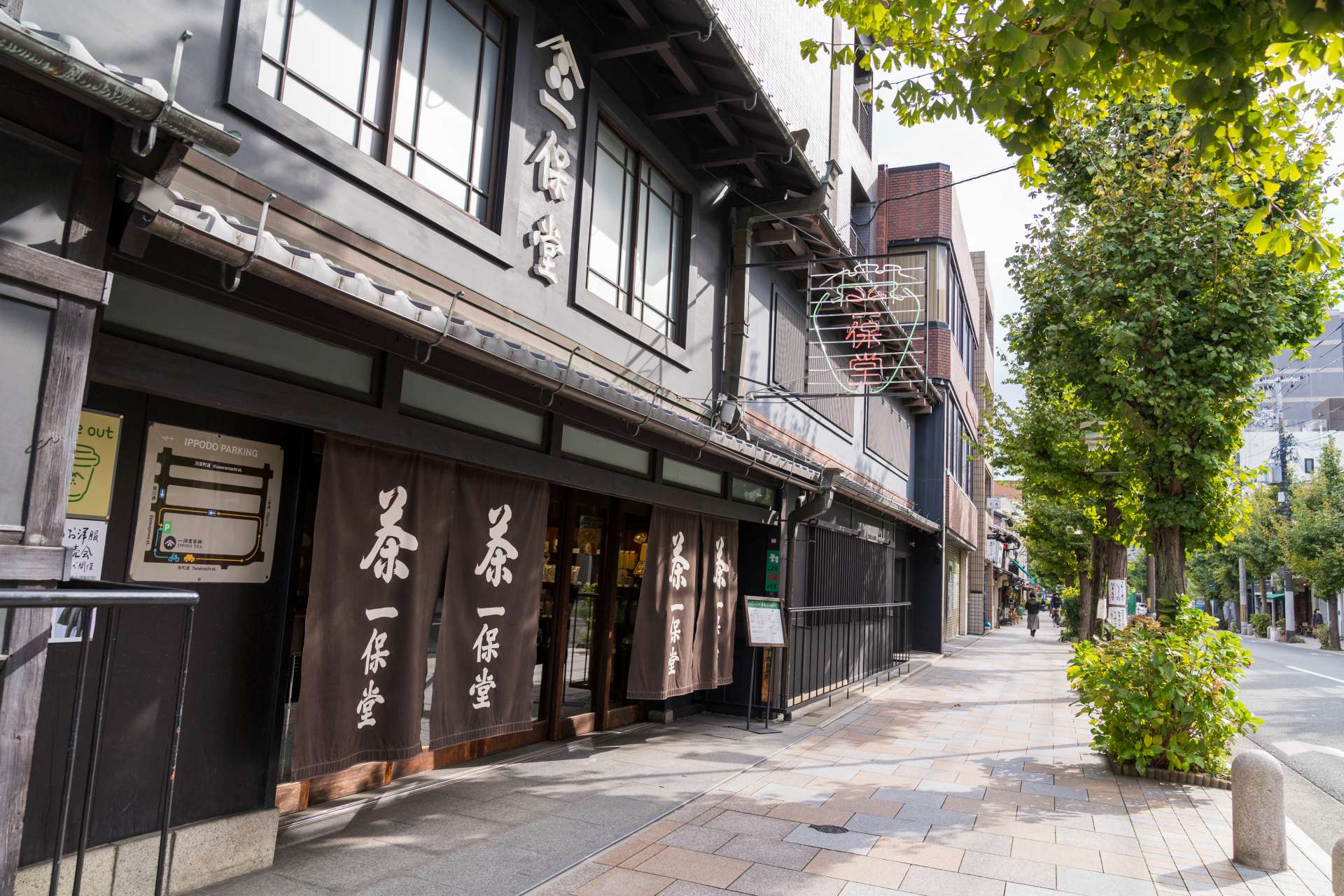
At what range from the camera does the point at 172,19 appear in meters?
4.34

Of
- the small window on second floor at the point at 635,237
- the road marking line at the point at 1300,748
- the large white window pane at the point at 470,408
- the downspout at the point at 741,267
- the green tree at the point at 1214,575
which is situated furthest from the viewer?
the green tree at the point at 1214,575

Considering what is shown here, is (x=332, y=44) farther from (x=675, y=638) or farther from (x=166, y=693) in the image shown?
(x=675, y=638)

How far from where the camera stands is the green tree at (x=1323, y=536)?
112 feet

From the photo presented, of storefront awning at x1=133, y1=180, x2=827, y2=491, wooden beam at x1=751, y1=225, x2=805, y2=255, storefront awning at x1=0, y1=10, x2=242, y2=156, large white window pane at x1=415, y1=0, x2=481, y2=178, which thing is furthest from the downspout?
storefront awning at x1=0, y1=10, x2=242, y2=156

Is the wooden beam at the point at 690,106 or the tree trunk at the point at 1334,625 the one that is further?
the tree trunk at the point at 1334,625

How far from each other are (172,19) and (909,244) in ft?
76.2

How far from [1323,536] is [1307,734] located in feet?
91.3

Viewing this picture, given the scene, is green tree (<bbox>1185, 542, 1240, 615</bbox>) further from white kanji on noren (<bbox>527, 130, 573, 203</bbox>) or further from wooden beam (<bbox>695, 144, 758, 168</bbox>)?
white kanji on noren (<bbox>527, 130, 573, 203</bbox>)

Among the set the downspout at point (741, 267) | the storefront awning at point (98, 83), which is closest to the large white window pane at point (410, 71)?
the storefront awning at point (98, 83)

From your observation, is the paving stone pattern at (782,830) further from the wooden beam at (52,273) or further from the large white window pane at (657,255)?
the large white window pane at (657,255)

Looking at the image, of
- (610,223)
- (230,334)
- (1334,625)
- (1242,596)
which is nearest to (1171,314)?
(610,223)

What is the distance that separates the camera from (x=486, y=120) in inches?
267

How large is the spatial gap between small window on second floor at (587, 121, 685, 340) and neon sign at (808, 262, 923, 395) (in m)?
2.01

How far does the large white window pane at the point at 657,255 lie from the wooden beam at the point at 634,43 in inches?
61.5
